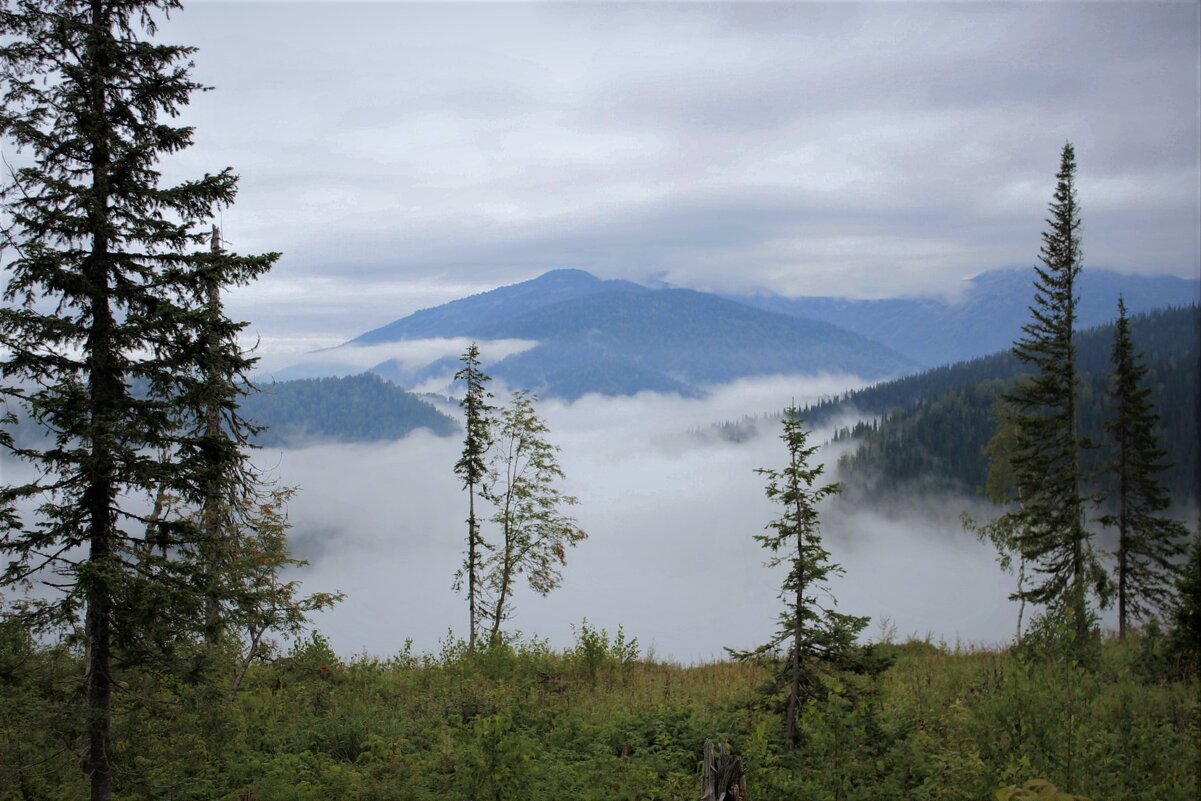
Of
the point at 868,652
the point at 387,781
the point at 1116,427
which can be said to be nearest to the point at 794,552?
the point at 868,652

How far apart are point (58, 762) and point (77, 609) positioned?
8.57 feet

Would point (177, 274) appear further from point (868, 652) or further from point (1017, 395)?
point (1017, 395)

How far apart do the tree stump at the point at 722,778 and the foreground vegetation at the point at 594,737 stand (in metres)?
0.75

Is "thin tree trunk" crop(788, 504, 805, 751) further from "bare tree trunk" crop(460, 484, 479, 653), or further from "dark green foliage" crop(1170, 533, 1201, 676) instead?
"bare tree trunk" crop(460, 484, 479, 653)

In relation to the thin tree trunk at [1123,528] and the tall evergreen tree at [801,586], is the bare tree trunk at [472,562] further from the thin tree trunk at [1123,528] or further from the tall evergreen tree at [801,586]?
the thin tree trunk at [1123,528]

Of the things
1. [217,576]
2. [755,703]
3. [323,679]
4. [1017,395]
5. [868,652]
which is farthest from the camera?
[1017,395]

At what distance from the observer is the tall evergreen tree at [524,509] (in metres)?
28.7

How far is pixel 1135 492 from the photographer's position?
1161 inches

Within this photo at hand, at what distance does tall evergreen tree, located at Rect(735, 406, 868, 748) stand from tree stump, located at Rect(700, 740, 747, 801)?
8.66 ft

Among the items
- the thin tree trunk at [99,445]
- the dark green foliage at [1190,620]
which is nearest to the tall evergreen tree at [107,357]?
the thin tree trunk at [99,445]

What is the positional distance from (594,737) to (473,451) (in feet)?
57.0

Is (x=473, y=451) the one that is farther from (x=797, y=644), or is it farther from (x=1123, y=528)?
(x=1123, y=528)

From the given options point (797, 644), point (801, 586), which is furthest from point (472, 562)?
point (801, 586)

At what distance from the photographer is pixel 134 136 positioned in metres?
8.47
